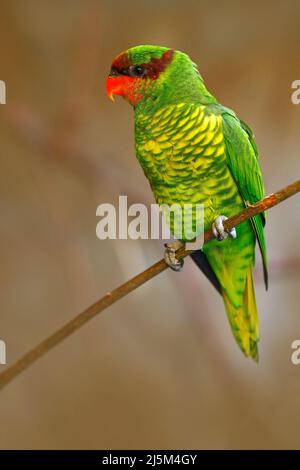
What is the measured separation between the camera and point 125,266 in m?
2.52

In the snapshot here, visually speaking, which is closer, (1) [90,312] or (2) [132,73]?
(1) [90,312]

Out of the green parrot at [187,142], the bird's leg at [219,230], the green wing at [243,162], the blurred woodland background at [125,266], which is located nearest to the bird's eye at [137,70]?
the green parrot at [187,142]

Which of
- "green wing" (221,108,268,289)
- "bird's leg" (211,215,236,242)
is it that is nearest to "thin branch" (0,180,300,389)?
"bird's leg" (211,215,236,242)

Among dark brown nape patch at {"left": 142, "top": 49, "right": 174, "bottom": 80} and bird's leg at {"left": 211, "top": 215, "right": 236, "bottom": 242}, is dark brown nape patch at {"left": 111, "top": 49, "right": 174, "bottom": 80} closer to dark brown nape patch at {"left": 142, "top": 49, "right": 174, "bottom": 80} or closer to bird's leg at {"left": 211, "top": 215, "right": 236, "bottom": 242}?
dark brown nape patch at {"left": 142, "top": 49, "right": 174, "bottom": 80}

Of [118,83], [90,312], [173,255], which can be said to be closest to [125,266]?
[173,255]

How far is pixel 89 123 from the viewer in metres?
2.73

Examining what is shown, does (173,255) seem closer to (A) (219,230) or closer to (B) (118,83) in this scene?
(A) (219,230)

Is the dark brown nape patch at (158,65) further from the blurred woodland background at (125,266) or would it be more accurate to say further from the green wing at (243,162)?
the blurred woodland background at (125,266)

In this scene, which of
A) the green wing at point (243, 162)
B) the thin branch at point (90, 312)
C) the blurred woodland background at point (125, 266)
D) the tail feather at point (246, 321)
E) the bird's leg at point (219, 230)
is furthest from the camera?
the blurred woodland background at point (125, 266)

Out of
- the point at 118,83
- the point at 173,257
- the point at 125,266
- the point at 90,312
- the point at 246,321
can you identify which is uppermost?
→ the point at 118,83

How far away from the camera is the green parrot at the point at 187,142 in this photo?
74.2 inches

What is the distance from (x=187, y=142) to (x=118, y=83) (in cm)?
30

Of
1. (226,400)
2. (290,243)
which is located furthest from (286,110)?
(226,400)
